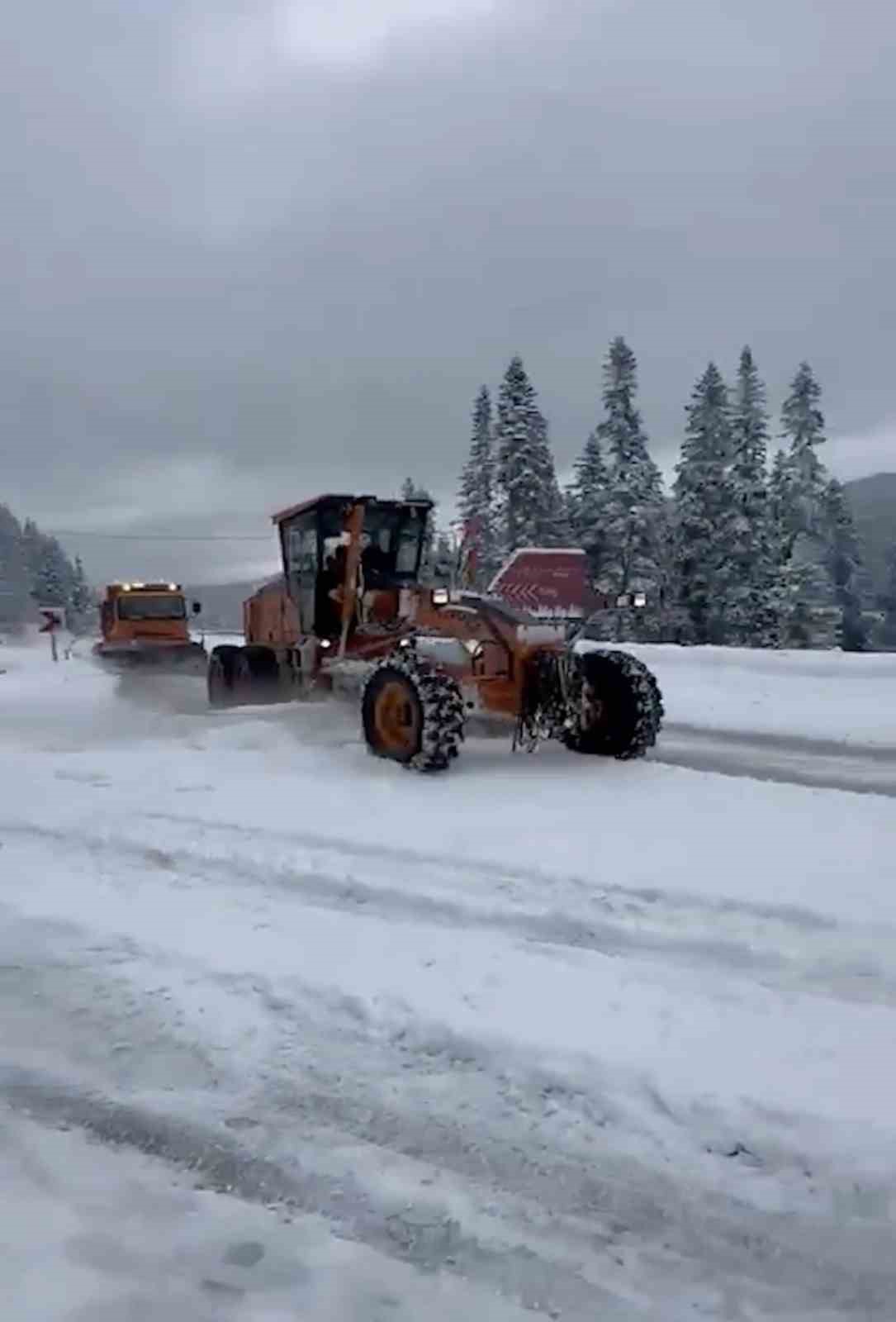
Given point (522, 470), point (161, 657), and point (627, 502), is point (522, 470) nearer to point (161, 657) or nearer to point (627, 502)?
point (627, 502)

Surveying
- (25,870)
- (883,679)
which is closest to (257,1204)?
(25,870)

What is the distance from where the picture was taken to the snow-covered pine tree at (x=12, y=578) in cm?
9125

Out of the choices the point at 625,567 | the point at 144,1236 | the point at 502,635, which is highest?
the point at 625,567

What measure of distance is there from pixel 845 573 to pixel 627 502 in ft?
63.2

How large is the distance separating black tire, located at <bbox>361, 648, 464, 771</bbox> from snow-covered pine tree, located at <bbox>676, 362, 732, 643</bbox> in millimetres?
33252

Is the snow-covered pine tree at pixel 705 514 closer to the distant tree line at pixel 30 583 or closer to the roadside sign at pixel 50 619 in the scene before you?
the roadside sign at pixel 50 619

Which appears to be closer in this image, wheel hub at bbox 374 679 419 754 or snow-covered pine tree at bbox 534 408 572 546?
wheel hub at bbox 374 679 419 754

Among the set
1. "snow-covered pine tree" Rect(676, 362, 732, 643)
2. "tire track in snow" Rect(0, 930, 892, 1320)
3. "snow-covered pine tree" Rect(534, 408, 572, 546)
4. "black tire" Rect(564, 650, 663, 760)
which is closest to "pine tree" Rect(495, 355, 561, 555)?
"snow-covered pine tree" Rect(534, 408, 572, 546)

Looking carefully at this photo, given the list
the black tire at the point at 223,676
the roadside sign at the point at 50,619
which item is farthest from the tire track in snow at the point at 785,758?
the roadside sign at the point at 50,619

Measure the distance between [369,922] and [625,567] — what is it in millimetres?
38123

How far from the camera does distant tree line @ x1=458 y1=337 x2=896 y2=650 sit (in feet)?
136

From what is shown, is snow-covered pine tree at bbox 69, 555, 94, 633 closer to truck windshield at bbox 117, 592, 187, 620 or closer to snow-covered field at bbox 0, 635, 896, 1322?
truck windshield at bbox 117, 592, 187, 620

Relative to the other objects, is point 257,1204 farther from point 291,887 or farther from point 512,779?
point 512,779

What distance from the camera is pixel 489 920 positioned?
5.31 m
